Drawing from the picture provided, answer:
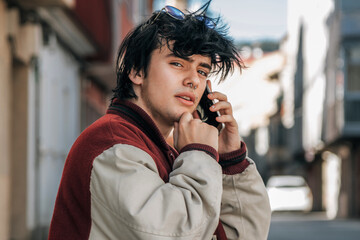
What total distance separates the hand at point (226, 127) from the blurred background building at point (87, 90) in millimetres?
289

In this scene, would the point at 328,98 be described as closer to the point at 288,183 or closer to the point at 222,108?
the point at 288,183

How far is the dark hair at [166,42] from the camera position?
2.57m

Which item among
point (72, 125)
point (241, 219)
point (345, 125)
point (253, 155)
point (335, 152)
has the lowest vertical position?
point (253, 155)

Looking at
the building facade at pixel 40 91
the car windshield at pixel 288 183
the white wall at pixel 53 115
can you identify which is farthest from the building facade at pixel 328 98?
the white wall at pixel 53 115

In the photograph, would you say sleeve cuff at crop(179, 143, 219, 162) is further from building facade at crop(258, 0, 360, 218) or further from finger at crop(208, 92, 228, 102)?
building facade at crop(258, 0, 360, 218)

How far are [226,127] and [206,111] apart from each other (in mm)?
173

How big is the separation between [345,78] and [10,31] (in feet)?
62.7

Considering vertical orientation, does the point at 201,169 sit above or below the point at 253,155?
above

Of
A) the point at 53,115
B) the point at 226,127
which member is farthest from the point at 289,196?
the point at 226,127

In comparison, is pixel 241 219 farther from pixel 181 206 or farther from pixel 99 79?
pixel 99 79

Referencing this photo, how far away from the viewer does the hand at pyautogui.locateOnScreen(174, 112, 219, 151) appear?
242 centimetres

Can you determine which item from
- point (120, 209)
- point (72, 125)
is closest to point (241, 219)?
point (120, 209)

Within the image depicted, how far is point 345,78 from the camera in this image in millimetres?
27219

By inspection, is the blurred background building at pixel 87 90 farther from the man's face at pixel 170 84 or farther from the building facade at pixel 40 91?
the man's face at pixel 170 84
